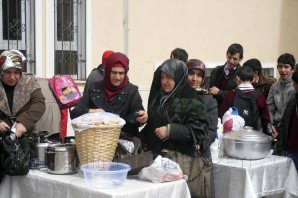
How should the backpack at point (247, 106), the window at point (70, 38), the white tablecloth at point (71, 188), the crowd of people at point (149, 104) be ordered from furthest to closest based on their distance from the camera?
the window at point (70, 38), the backpack at point (247, 106), the crowd of people at point (149, 104), the white tablecloth at point (71, 188)

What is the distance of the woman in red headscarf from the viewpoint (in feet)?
10.8

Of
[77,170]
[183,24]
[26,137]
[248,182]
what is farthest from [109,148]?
[183,24]

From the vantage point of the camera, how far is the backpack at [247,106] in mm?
4430

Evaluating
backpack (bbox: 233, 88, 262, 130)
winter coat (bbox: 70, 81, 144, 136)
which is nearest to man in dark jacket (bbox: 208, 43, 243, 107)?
backpack (bbox: 233, 88, 262, 130)

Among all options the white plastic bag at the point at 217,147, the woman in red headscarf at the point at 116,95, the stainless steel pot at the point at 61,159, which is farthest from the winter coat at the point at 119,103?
the white plastic bag at the point at 217,147

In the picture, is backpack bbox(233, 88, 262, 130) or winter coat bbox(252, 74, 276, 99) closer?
backpack bbox(233, 88, 262, 130)

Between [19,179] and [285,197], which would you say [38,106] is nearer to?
[19,179]

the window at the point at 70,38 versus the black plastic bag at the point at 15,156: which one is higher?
the window at the point at 70,38

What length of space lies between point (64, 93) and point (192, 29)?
385 cm

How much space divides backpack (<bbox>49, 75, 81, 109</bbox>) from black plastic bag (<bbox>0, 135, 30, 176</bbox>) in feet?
3.71

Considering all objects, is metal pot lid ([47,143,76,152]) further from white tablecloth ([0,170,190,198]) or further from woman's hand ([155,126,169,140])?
woman's hand ([155,126,169,140])

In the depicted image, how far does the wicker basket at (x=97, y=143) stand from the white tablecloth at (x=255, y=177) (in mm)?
967

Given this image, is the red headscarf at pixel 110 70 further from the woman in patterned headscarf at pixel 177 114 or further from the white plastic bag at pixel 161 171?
the white plastic bag at pixel 161 171

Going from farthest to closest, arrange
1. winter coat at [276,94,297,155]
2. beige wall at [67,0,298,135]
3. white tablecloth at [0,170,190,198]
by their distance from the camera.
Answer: beige wall at [67,0,298,135]
winter coat at [276,94,297,155]
white tablecloth at [0,170,190,198]
